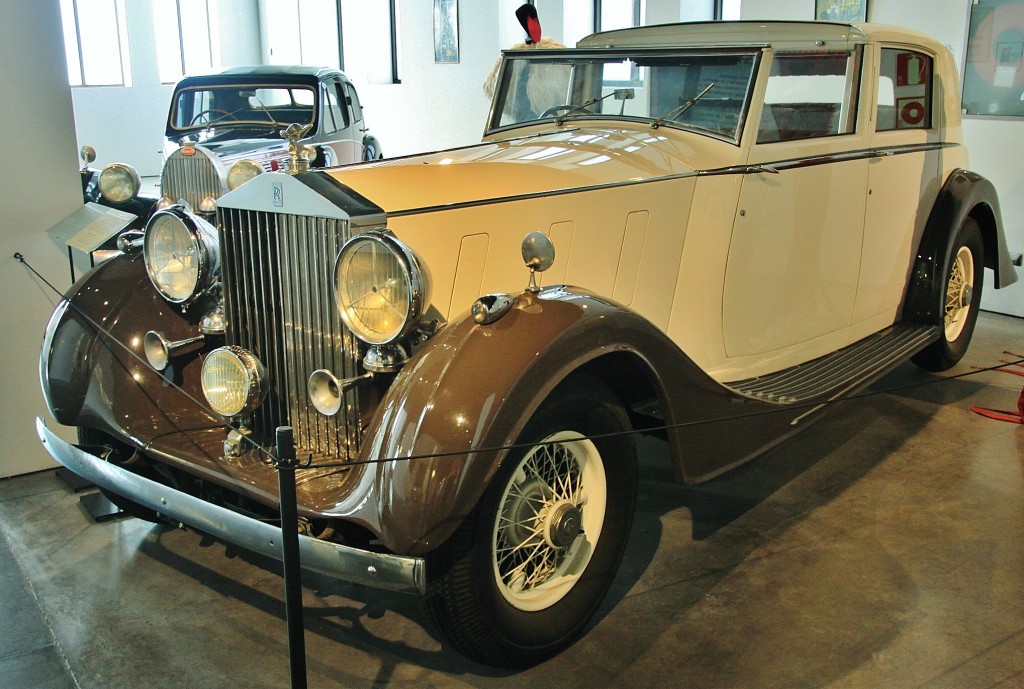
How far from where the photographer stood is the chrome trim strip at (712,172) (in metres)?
2.53

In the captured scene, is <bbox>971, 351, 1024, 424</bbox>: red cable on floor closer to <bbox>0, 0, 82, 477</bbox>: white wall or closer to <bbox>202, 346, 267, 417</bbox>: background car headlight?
<bbox>202, 346, 267, 417</bbox>: background car headlight

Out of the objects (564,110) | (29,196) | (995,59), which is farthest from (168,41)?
(564,110)

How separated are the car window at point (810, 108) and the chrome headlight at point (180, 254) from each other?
1.95 meters

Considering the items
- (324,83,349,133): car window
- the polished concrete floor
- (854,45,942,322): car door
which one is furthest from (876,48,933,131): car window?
(324,83,349,133): car window

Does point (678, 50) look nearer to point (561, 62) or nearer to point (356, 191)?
point (561, 62)

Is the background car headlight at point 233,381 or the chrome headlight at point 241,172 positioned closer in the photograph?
the background car headlight at point 233,381

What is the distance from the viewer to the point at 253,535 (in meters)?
2.12

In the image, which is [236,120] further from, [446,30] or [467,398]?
[467,398]

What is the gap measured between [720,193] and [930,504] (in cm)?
141

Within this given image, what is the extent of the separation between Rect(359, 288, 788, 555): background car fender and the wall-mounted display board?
15.3 feet

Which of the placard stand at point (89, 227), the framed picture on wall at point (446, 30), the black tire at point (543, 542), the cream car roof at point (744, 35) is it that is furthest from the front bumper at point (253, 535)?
the framed picture on wall at point (446, 30)

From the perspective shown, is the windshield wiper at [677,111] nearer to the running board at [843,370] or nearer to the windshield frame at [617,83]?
the windshield frame at [617,83]

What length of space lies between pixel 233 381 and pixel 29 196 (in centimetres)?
179

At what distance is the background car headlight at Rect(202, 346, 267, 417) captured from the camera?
2492mm
